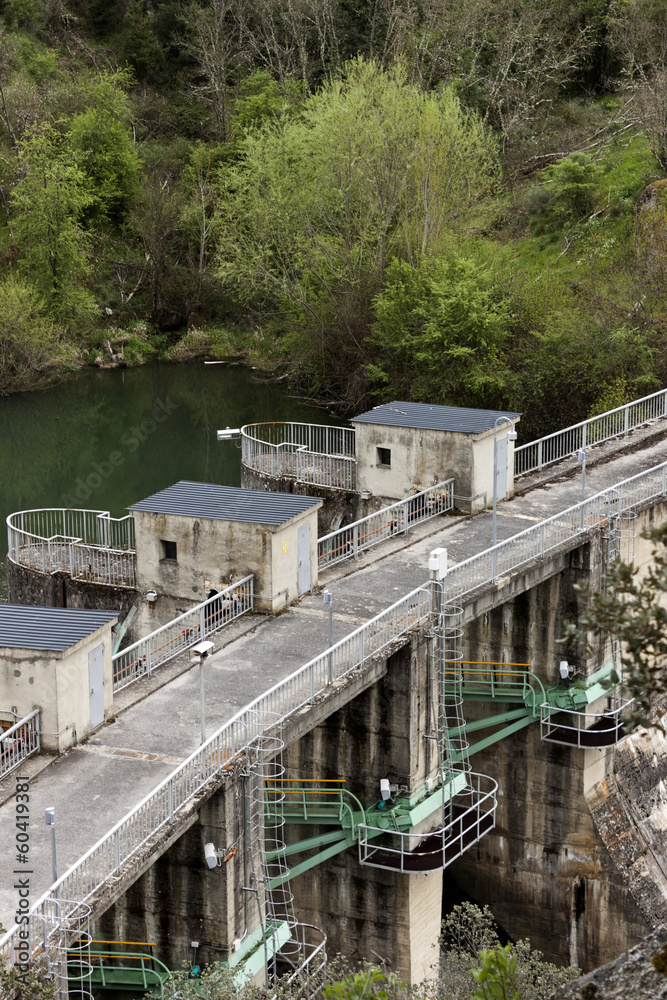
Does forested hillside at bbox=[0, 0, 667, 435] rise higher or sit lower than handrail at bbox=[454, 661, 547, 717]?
higher

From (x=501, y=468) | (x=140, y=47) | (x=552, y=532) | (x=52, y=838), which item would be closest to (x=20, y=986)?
(x=52, y=838)

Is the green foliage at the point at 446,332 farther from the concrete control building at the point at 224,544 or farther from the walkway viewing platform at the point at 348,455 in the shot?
the concrete control building at the point at 224,544

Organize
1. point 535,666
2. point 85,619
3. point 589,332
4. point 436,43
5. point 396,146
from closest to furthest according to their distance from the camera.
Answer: point 85,619 < point 535,666 < point 589,332 < point 396,146 < point 436,43

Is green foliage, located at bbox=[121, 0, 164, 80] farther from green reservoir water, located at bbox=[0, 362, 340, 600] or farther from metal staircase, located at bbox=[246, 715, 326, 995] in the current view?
metal staircase, located at bbox=[246, 715, 326, 995]

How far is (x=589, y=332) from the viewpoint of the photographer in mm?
55719

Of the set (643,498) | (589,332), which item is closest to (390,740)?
(643,498)

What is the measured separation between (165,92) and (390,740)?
9104 centimetres

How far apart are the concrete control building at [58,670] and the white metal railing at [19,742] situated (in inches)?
5.3

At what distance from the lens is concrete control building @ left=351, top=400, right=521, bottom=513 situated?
3597cm

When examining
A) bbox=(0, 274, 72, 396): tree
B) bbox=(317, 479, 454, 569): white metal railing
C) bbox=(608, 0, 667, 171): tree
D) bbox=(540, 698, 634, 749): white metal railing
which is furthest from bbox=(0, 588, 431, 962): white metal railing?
bbox=(608, 0, 667, 171): tree

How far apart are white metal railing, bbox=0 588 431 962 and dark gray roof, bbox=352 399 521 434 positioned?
9.45 meters

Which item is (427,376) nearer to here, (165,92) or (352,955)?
(352,955)

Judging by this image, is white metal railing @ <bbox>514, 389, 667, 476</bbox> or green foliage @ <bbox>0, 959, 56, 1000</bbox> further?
white metal railing @ <bbox>514, 389, 667, 476</bbox>

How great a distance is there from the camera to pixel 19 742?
21.7 meters
